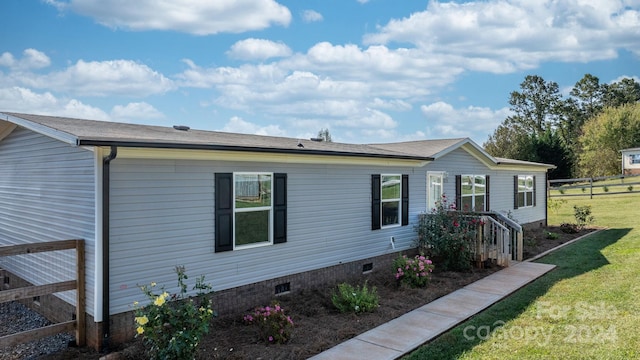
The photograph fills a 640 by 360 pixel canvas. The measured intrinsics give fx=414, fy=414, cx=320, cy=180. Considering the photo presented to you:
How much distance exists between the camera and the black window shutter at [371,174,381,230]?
30.5 ft

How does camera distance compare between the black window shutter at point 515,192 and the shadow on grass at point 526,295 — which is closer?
the shadow on grass at point 526,295

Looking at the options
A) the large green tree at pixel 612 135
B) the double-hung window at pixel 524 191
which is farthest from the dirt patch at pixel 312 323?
the large green tree at pixel 612 135

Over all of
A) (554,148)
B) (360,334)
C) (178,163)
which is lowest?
(360,334)

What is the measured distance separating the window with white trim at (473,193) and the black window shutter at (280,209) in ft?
23.1

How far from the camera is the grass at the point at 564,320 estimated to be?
506 centimetres

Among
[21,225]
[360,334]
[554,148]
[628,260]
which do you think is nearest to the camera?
[360,334]

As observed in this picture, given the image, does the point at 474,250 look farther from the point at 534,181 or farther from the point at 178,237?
the point at 534,181

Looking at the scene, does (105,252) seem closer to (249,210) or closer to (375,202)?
(249,210)

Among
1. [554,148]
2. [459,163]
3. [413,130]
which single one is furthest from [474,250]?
[554,148]

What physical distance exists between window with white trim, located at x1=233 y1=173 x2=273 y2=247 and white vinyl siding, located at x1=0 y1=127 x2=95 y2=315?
2.10 metres

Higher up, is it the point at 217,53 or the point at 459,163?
Result: the point at 217,53

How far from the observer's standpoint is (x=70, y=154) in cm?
584

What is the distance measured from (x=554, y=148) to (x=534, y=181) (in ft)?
62.2

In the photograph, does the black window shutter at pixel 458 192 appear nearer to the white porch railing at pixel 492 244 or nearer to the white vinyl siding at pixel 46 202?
the white porch railing at pixel 492 244
